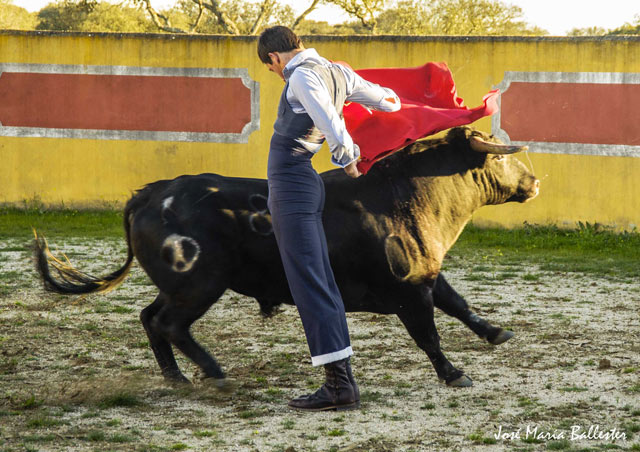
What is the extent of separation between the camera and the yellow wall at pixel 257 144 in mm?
11914

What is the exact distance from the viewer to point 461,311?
549 cm

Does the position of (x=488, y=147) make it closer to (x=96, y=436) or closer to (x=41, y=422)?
(x=96, y=436)

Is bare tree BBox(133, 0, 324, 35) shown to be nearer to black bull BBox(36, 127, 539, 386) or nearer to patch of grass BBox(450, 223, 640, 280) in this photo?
patch of grass BBox(450, 223, 640, 280)

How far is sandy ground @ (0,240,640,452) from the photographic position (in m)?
4.12

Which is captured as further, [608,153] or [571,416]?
[608,153]

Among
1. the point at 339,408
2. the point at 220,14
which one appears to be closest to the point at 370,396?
the point at 339,408

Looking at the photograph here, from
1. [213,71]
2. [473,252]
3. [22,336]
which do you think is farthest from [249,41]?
[22,336]

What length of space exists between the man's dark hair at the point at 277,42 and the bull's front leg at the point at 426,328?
1.47m

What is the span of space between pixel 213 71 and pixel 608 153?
18.4 feet

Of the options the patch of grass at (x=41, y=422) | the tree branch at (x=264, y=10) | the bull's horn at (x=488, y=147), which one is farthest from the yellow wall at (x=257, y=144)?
the tree branch at (x=264, y=10)

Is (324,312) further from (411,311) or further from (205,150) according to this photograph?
(205,150)

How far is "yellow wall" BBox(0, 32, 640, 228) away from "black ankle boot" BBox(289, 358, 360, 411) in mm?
8097

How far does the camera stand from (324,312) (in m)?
4.52

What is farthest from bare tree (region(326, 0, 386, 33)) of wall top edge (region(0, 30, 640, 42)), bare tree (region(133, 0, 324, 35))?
wall top edge (region(0, 30, 640, 42))
